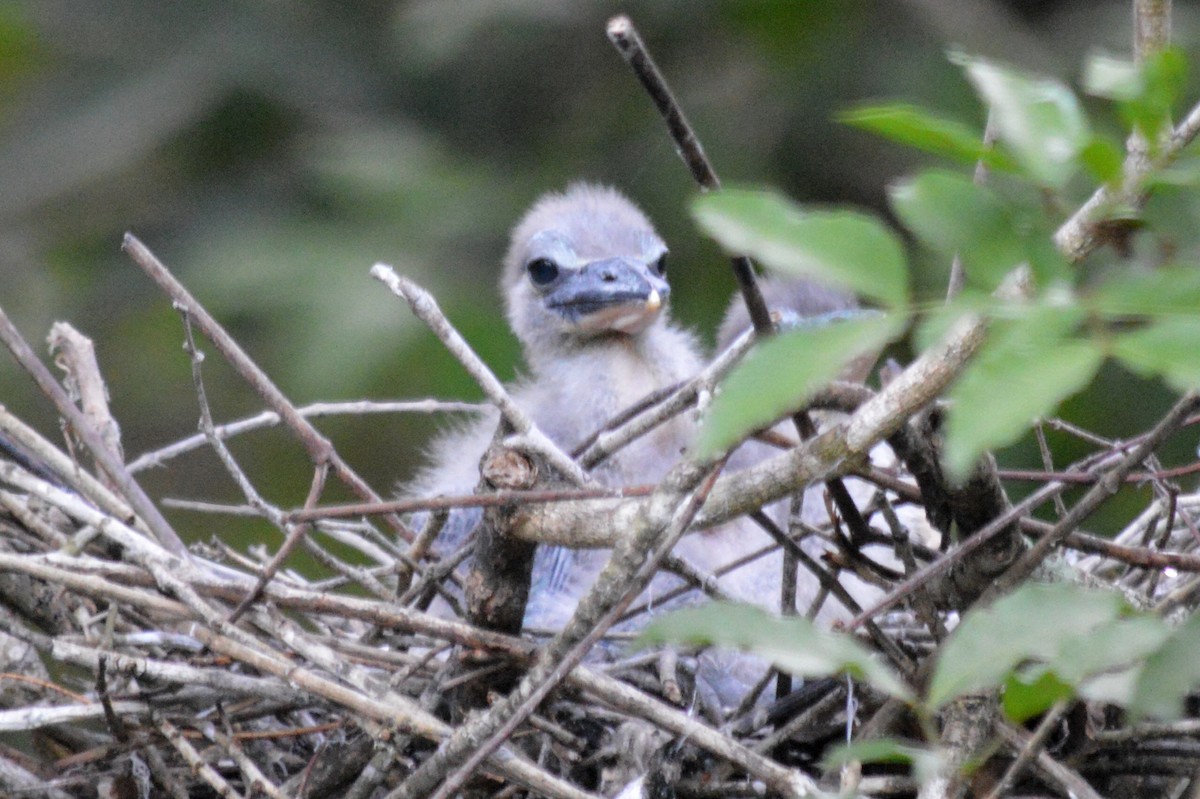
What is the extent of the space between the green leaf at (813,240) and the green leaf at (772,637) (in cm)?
30

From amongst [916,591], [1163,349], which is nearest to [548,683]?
[916,591]

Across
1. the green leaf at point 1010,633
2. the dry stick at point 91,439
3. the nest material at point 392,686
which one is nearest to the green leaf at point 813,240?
the green leaf at point 1010,633

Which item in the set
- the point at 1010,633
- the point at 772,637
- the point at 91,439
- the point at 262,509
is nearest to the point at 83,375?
the point at 91,439

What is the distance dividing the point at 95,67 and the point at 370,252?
1.56m

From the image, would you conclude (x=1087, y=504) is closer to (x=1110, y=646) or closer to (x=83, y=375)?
(x=1110, y=646)

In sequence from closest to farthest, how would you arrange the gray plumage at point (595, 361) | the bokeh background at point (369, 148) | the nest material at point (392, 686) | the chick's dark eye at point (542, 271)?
the nest material at point (392, 686) < the gray plumage at point (595, 361) < the chick's dark eye at point (542, 271) < the bokeh background at point (369, 148)

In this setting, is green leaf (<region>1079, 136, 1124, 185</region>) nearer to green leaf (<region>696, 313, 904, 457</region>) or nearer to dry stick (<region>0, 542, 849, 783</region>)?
green leaf (<region>696, 313, 904, 457</region>)

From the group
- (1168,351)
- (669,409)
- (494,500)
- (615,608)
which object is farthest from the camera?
(669,409)

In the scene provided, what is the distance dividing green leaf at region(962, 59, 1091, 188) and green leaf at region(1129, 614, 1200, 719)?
351 mm

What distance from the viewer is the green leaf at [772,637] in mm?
1165

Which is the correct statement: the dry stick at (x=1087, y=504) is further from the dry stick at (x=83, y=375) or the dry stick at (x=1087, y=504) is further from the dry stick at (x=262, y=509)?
the dry stick at (x=83, y=375)

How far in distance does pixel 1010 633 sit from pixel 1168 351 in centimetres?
32

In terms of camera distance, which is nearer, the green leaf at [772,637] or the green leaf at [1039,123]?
the green leaf at [1039,123]

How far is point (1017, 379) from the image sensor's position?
0.93 m
